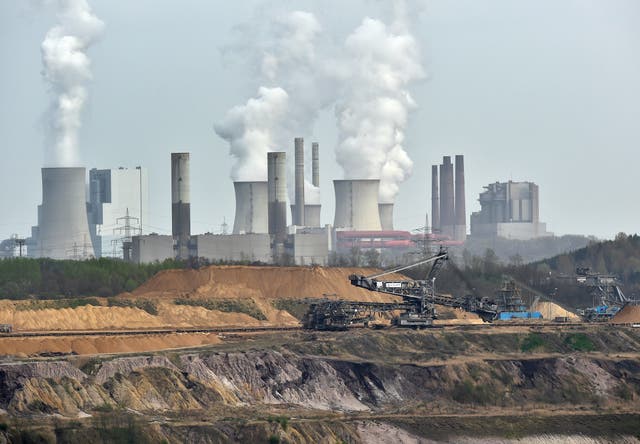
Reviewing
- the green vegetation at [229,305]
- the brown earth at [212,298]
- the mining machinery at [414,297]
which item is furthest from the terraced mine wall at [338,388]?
the green vegetation at [229,305]

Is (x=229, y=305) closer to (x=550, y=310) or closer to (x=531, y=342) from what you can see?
(x=531, y=342)

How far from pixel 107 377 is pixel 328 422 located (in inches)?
478

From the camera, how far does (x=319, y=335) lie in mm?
107938

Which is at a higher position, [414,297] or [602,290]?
[414,297]

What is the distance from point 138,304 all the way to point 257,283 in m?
22.0

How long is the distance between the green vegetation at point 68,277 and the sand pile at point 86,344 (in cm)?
3706

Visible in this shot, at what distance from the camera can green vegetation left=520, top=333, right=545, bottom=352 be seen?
110 metres

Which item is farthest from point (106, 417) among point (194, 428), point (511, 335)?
point (511, 335)

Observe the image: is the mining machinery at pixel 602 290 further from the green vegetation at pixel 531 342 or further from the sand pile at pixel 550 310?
the green vegetation at pixel 531 342

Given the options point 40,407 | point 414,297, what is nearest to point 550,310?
point 414,297

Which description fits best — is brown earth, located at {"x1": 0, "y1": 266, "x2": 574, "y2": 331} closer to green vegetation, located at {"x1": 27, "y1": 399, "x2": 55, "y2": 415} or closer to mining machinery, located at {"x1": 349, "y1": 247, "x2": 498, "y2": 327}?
mining machinery, located at {"x1": 349, "y1": 247, "x2": 498, "y2": 327}

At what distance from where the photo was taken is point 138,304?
125562 millimetres

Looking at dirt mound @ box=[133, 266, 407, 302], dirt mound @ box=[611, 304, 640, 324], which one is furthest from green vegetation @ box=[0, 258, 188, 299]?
dirt mound @ box=[611, 304, 640, 324]

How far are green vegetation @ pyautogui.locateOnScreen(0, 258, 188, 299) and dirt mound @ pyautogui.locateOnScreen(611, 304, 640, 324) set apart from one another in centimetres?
4494
